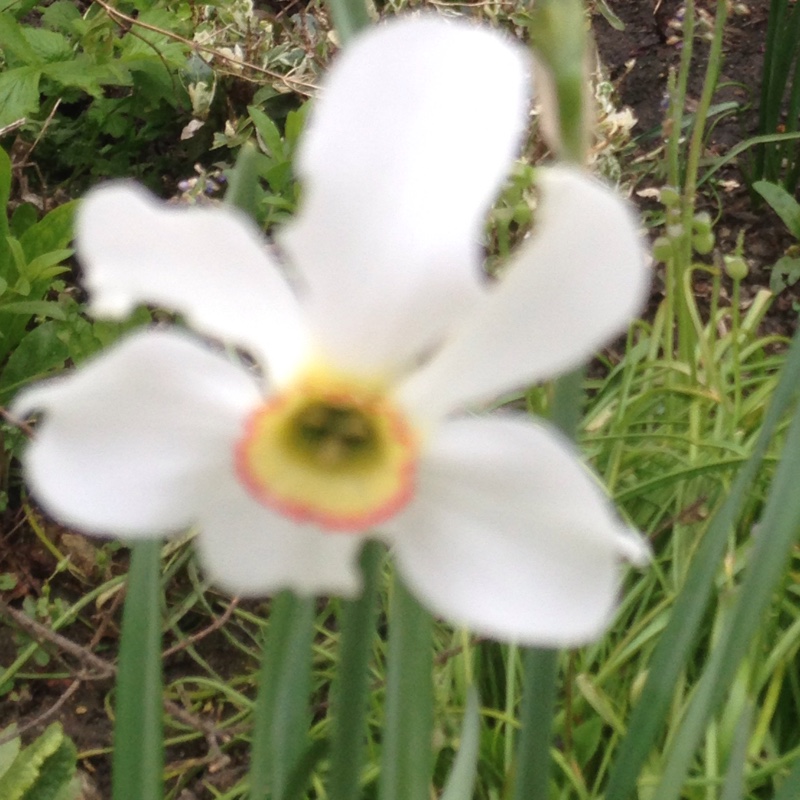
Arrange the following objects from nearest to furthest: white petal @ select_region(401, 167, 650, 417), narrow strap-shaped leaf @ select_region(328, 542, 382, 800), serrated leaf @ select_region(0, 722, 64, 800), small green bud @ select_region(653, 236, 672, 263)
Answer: white petal @ select_region(401, 167, 650, 417), narrow strap-shaped leaf @ select_region(328, 542, 382, 800), serrated leaf @ select_region(0, 722, 64, 800), small green bud @ select_region(653, 236, 672, 263)

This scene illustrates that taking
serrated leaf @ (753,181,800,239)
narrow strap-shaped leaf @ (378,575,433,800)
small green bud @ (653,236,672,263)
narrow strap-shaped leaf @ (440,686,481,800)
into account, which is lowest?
serrated leaf @ (753,181,800,239)

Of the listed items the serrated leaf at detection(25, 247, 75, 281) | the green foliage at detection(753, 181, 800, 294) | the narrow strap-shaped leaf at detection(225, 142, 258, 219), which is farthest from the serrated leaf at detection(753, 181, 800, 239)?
the narrow strap-shaped leaf at detection(225, 142, 258, 219)

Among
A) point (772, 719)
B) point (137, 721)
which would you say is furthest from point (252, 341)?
point (772, 719)

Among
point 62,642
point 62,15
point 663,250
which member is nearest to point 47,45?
point 62,15

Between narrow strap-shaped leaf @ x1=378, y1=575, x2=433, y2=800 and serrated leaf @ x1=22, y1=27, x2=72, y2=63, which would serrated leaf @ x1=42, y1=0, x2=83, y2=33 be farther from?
narrow strap-shaped leaf @ x1=378, y1=575, x2=433, y2=800

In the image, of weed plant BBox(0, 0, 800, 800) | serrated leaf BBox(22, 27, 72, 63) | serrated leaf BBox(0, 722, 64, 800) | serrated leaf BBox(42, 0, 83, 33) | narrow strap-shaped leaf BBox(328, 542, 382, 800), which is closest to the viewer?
narrow strap-shaped leaf BBox(328, 542, 382, 800)

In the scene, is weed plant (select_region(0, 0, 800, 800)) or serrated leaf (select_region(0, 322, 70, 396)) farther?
serrated leaf (select_region(0, 322, 70, 396))

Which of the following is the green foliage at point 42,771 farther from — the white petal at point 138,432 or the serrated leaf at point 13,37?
the serrated leaf at point 13,37

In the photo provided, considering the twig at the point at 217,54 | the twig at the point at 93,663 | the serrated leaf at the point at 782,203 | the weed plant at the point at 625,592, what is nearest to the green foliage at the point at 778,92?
the serrated leaf at the point at 782,203
